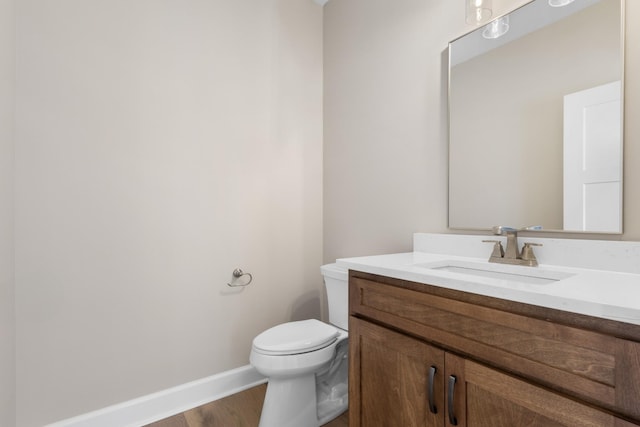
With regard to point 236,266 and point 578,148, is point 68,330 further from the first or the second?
point 578,148

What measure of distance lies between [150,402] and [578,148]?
2263 mm

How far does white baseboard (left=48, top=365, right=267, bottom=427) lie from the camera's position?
1.51m

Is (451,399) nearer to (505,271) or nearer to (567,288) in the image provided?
(567,288)

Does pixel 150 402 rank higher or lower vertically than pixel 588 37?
lower

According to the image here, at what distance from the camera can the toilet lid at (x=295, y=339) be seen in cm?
146

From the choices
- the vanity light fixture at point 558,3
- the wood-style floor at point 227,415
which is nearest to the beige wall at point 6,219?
the wood-style floor at point 227,415

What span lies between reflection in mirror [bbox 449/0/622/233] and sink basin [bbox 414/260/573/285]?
0.70ft

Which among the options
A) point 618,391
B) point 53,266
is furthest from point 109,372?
point 618,391

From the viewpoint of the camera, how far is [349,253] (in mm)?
2104

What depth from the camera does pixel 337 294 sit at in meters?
1.76

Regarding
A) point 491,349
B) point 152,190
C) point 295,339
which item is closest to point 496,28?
point 491,349

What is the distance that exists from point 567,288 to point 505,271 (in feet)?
1.36

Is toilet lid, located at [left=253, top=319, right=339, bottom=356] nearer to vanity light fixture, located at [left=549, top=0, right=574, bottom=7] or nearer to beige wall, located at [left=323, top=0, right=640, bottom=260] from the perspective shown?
beige wall, located at [left=323, top=0, right=640, bottom=260]

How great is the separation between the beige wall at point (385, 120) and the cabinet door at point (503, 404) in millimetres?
803
